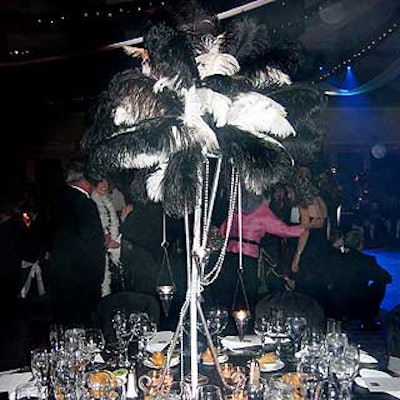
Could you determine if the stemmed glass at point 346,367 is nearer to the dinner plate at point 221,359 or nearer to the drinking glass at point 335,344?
the drinking glass at point 335,344

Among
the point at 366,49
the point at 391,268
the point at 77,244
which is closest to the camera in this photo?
the point at 77,244

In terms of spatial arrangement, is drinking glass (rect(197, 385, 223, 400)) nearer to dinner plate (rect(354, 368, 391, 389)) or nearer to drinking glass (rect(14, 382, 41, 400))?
drinking glass (rect(14, 382, 41, 400))

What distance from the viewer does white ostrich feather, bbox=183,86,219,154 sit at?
1.93 metres

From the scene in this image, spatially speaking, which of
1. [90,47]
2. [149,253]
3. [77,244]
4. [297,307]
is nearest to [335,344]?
[297,307]

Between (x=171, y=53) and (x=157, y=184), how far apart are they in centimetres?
39

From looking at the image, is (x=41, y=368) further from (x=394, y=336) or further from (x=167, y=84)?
(x=394, y=336)

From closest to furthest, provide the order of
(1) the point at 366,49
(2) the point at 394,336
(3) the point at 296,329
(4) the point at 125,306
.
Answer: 1. (3) the point at 296,329
2. (2) the point at 394,336
3. (4) the point at 125,306
4. (1) the point at 366,49

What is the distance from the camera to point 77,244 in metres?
4.44

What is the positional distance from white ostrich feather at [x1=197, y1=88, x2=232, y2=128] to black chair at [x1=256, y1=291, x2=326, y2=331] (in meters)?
1.52

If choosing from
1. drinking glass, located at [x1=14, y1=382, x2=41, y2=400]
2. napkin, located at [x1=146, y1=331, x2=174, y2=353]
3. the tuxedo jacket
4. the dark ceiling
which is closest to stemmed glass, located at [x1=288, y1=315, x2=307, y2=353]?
napkin, located at [x1=146, y1=331, x2=174, y2=353]

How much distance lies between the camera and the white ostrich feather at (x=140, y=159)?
1.94 metres

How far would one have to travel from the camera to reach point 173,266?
5.29 m

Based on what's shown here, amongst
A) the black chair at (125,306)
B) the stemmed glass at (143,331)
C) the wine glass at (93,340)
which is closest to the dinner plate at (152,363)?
the stemmed glass at (143,331)

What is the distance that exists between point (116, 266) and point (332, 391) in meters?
2.93
